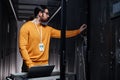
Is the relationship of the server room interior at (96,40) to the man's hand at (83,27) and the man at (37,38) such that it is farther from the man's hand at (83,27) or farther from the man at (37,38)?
the man at (37,38)

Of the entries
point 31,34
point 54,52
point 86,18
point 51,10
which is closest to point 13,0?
point 51,10

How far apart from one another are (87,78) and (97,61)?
0.67 ft

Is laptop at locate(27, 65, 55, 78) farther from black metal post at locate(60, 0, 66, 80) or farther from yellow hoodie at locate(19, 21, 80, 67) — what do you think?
yellow hoodie at locate(19, 21, 80, 67)

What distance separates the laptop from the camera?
1.69 m

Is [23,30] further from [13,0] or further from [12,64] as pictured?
[12,64]

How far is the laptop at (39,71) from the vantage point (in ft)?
5.56

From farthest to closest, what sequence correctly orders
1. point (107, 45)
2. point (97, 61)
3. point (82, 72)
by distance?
point (82, 72), point (97, 61), point (107, 45)

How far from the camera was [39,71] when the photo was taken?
5.61 ft

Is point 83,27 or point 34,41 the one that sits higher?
point 83,27

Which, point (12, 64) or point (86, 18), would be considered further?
point (12, 64)

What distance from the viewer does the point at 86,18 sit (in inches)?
80.0

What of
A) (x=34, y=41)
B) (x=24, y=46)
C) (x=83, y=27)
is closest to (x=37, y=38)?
(x=34, y=41)

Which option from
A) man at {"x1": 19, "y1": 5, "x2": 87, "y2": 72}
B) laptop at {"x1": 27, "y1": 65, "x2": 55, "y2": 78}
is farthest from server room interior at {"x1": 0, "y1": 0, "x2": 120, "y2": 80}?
laptop at {"x1": 27, "y1": 65, "x2": 55, "y2": 78}

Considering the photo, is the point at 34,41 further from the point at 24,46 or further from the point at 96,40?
the point at 96,40
